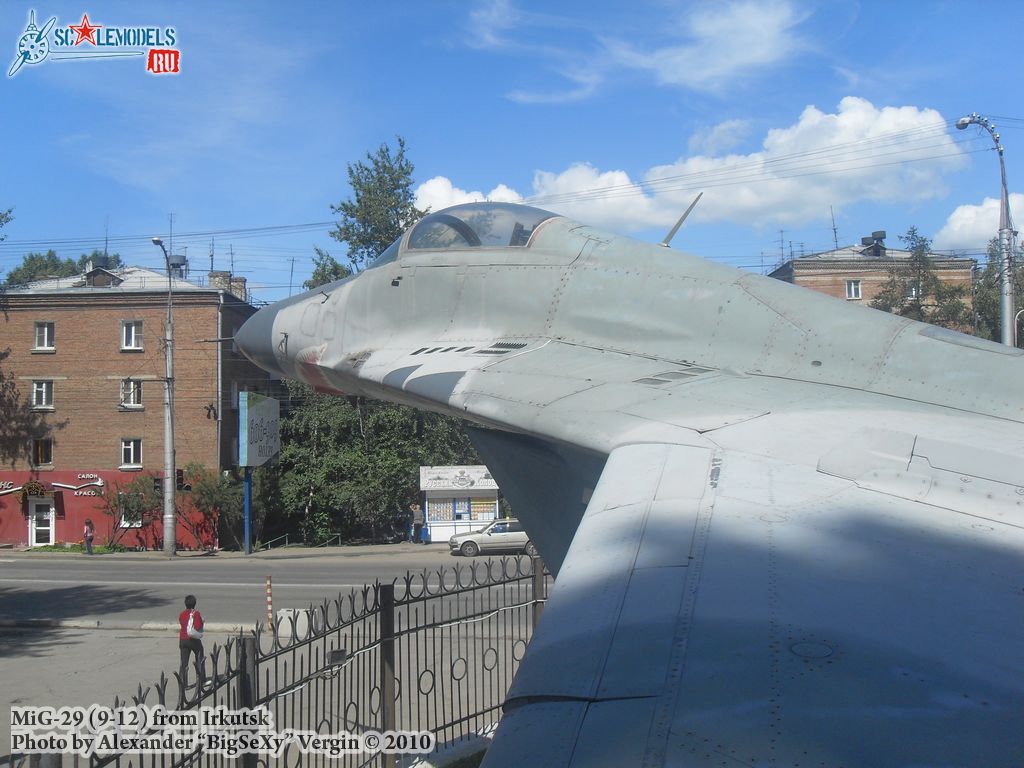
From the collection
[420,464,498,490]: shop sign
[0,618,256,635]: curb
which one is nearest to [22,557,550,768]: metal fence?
[0,618,256,635]: curb

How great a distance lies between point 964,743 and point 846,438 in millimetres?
2287

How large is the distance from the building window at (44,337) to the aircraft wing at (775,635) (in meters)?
40.9

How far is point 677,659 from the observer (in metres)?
2.23

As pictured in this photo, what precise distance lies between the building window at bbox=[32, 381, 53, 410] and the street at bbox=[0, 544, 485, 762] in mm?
7331

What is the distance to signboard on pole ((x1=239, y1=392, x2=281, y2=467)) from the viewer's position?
106ft

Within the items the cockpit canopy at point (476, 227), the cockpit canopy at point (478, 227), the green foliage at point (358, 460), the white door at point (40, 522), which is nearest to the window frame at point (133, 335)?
the green foliage at point (358, 460)

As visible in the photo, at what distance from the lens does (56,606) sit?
19234 mm

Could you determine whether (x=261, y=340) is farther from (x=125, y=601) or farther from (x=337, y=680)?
(x=125, y=601)

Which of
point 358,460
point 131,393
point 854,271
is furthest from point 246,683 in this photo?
point 131,393

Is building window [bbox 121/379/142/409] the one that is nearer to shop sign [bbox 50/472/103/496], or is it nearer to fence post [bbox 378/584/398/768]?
shop sign [bbox 50/472/103/496]

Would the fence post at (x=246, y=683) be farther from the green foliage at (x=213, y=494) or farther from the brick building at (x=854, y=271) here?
the green foliage at (x=213, y=494)

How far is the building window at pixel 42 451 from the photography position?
122 ft

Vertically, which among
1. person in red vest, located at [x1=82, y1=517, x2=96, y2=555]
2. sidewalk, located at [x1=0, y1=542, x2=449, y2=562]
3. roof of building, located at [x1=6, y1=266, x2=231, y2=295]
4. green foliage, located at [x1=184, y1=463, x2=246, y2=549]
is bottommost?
sidewalk, located at [x1=0, y1=542, x2=449, y2=562]

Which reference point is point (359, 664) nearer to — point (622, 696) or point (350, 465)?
point (622, 696)
